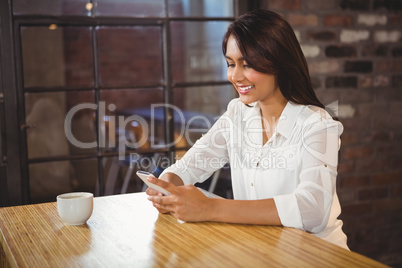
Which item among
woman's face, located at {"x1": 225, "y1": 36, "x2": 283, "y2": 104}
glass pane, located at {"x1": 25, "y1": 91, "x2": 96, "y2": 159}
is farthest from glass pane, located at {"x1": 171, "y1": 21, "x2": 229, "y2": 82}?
woman's face, located at {"x1": 225, "y1": 36, "x2": 283, "y2": 104}

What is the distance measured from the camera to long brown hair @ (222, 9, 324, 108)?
65.5 inches

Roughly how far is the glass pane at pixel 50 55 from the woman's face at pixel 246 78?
1.17 m

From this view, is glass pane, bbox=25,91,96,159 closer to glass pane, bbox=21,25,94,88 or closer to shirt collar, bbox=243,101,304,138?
glass pane, bbox=21,25,94,88

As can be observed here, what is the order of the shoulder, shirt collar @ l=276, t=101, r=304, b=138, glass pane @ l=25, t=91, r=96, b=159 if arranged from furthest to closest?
glass pane @ l=25, t=91, r=96, b=159
shirt collar @ l=276, t=101, r=304, b=138
the shoulder

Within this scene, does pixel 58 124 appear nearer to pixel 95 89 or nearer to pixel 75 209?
pixel 95 89

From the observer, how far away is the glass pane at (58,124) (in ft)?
8.50

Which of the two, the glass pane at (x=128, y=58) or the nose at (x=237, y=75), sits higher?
the glass pane at (x=128, y=58)

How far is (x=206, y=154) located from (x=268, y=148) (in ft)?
1.05

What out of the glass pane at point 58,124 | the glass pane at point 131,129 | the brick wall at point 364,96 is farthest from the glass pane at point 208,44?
the glass pane at point 58,124

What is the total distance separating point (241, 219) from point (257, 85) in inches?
22.4

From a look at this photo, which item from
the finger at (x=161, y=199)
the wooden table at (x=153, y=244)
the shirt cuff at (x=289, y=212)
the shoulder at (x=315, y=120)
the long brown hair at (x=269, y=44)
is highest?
the long brown hair at (x=269, y=44)

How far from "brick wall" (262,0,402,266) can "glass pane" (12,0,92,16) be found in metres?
1.14

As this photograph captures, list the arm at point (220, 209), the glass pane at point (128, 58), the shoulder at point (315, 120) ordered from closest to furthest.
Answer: the arm at point (220, 209)
the shoulder at point (315, 120)
the glass pane at point (128, 58)

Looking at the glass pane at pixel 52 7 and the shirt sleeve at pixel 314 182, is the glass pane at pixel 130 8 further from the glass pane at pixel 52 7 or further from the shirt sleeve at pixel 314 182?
the shirt sleeve at pixel 314 182
